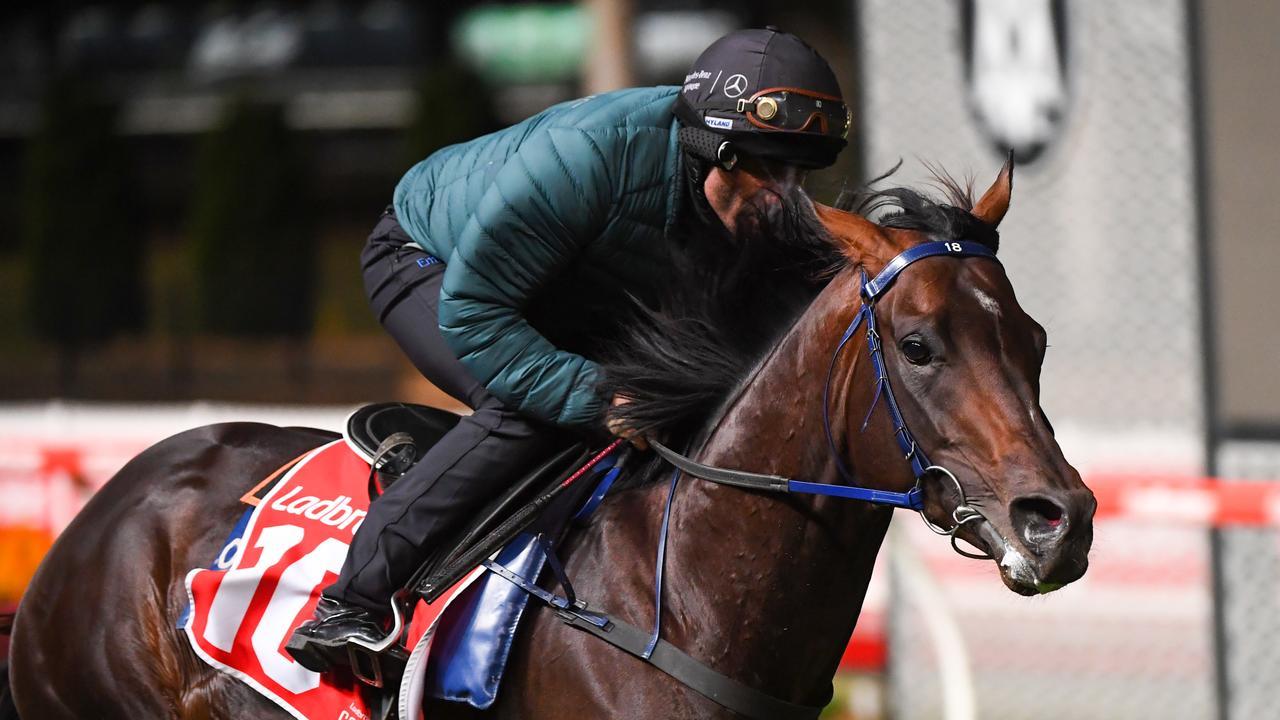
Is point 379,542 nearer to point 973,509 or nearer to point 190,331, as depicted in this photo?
point 973,509

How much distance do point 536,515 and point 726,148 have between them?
0.80m

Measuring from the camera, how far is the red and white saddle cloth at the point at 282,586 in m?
3.01

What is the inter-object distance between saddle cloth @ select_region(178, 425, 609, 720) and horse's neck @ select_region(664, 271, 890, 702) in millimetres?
343

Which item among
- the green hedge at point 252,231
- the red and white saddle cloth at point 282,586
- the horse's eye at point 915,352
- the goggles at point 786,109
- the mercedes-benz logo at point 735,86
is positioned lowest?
the green hedge at point 252,231

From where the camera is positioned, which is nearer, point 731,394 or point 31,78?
point 731,394

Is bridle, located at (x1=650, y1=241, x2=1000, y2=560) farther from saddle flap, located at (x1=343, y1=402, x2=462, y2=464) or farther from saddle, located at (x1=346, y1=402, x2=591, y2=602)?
saddle flap, located at (x1=343, y1=402, x2=462, y2=464)

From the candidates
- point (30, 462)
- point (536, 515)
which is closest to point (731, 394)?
point (536, 515)

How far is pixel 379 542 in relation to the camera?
2834mm

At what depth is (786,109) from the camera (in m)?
2.72

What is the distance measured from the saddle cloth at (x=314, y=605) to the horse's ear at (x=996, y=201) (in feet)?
3.39

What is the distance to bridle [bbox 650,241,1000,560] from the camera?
238 cm

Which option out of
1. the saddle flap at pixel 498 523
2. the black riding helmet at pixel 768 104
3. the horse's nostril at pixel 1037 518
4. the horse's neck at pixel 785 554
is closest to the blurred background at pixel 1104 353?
the black riding helmet at pixel 768 104

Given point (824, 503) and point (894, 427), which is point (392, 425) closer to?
point (824, 503)

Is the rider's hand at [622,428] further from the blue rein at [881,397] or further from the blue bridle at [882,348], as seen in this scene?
the blue bridle at [882,348]
